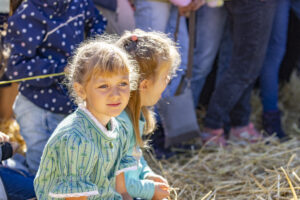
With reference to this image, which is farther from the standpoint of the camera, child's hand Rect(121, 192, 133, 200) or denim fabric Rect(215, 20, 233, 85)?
denim fabric Rect(215, 20, 233, 85)

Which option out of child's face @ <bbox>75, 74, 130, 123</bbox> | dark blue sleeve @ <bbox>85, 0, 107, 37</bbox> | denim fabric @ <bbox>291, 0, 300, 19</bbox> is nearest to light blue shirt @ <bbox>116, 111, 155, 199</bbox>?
child's face @ <bbox>75, 74, 130, 123</bbox>

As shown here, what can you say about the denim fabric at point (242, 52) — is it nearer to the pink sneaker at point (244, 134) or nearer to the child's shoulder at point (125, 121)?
the pink sneaker at point (244, 134)

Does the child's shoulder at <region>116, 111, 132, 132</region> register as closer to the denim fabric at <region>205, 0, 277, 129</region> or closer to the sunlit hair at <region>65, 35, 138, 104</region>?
the sunlit hair at <region>65, 35, 138, 104</region>

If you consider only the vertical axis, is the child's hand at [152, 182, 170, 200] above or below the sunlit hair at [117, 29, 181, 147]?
below

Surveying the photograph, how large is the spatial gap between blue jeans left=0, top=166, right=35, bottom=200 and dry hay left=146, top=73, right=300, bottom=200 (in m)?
0.84

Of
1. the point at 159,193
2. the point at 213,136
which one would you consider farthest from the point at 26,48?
the point at 213,136

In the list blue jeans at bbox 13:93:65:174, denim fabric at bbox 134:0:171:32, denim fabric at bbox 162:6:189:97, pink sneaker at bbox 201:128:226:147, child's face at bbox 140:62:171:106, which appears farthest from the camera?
pink sneaker at bbox 201:128:226:147

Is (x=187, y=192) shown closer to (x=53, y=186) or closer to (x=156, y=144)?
(x=156, y=144)

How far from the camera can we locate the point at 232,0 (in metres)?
3.29

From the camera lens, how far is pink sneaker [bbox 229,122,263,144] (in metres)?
3.70

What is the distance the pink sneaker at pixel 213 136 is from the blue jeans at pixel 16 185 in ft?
5.18

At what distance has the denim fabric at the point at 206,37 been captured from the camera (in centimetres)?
353

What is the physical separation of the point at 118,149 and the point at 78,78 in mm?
420

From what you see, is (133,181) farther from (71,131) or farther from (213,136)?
(213,136)
